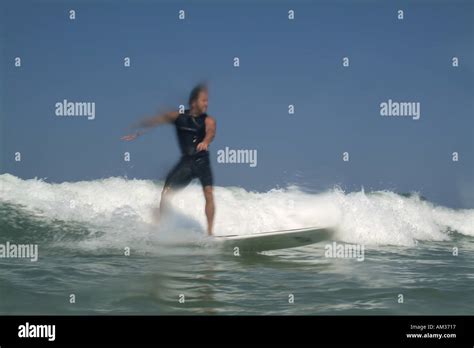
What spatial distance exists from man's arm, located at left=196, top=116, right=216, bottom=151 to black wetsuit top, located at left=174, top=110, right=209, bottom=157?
97 millimetres

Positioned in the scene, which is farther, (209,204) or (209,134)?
(209,204)

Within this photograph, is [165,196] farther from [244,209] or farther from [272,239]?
[244,209]

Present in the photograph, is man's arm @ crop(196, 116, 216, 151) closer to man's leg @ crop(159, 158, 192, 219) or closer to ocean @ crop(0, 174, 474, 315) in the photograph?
man's leg @ crop(159, 158, 192, 219)

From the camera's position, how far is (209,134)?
22.4 feet

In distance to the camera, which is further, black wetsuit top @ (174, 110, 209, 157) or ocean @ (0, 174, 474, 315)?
black wetsuit top @ (174, 110, 209, 157)

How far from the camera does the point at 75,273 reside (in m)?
5.95

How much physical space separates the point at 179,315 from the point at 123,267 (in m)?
1.67

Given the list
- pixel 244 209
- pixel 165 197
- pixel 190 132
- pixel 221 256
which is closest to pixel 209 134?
pixel 190 132

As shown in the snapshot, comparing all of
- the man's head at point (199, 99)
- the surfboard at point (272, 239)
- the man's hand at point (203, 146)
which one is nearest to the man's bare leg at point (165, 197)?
the man's hand at point (203, 146)

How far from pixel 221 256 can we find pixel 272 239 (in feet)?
2.61

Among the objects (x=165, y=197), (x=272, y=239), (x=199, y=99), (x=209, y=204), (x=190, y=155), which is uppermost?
(x=199, y=99)

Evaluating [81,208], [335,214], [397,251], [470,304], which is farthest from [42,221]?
[470,304]

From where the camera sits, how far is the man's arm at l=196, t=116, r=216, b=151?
22.3ft

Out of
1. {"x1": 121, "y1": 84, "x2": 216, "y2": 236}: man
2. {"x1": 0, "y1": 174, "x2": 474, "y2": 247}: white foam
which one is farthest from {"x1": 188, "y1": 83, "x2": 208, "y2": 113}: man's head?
{"x1": 0, "y1": 174, "x2": 474, "y2": 247}: white foam
